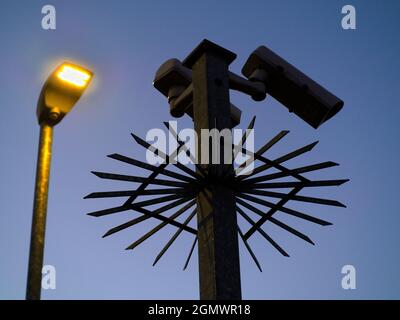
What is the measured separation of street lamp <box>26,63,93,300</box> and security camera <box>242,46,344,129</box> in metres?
2.85

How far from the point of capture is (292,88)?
7.74 metres

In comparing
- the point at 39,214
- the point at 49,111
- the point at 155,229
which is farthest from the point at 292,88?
the point at 39,214

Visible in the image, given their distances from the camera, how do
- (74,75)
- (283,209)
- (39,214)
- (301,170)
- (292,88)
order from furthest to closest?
(292,88), (283,209), (301,170), (74,75), (39,214)

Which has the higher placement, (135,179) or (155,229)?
(135,179)

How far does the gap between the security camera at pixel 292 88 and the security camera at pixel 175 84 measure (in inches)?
24.0

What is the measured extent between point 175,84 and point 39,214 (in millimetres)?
3646

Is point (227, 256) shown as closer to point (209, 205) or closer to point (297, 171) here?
point (209, 205)

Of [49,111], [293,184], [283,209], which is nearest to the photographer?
[49,111]

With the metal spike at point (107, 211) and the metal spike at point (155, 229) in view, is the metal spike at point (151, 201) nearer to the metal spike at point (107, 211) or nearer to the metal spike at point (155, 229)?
the metal spike at point (107, 211)

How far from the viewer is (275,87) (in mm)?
7914

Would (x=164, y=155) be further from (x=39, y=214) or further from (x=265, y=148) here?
(x=39, y=214)

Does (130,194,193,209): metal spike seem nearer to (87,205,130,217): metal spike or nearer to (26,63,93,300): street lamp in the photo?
(87,205,130,217): metal spike

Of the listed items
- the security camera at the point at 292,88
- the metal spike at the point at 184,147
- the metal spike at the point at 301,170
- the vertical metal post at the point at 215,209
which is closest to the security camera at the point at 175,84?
the security camera at the point at 292,88
